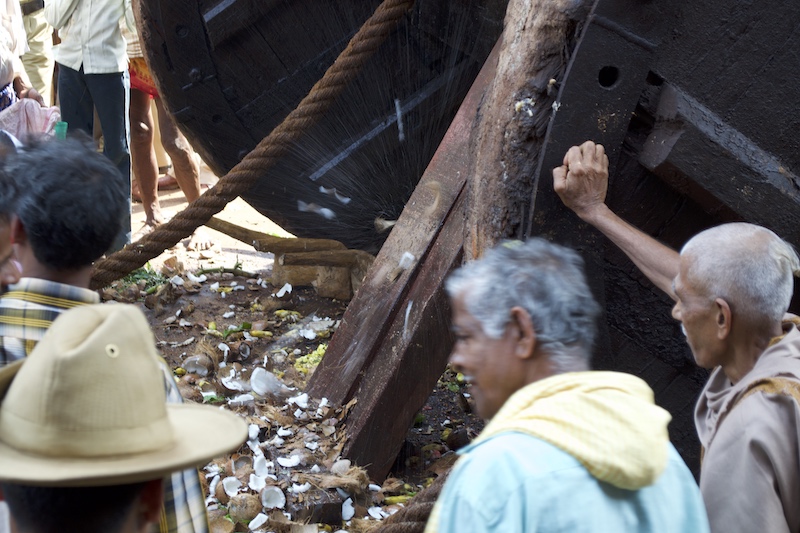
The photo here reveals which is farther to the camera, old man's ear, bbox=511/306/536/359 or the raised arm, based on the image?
the raised arm

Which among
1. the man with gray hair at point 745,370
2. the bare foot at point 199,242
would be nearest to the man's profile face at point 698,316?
the man with gray hair at point 745,370

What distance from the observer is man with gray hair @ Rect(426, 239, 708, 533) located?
3.94ft

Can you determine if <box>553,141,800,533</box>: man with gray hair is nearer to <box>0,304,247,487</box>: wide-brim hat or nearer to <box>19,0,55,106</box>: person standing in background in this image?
<box>0,304,247,487</box>: wide-brim hat

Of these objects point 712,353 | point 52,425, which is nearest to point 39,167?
point 52,425

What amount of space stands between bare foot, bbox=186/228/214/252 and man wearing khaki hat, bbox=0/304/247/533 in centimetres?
470

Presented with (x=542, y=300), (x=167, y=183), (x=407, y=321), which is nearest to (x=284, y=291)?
(x=407, y=321)

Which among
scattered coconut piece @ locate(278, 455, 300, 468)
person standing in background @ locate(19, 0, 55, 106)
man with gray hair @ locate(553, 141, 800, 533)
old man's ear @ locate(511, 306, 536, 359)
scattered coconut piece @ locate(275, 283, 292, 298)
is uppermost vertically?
old man's ear @ locate(511, 306, 536, 359)

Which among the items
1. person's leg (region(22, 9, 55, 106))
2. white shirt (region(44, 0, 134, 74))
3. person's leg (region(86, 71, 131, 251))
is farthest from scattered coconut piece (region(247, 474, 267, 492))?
person's leg (region(22, 9, 55, 106))

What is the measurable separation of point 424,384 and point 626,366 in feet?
2.69

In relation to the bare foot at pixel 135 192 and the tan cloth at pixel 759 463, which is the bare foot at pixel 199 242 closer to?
the bare foot at pixel 135 192

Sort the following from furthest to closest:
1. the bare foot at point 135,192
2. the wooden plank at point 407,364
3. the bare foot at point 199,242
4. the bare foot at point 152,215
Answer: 1. the bare foot at point 135,192
2. the bare foot at point 152,215
3. the bare foot at point 199,242
4. the wooden plank at point 407,364

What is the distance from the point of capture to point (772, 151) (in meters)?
2.43

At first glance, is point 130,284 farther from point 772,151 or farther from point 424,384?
point 772,151

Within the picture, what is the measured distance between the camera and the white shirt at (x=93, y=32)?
5.11 metres
